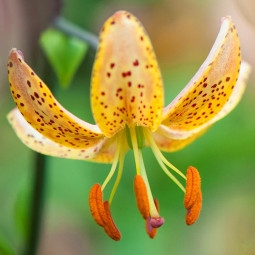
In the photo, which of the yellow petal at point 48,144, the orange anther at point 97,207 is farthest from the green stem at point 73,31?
the orange anther at point 97,207

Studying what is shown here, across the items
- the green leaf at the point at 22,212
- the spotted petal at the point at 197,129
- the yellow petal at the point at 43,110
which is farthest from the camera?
the green leaf at the point at 22,212

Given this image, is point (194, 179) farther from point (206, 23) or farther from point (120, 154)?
point (206, 23)

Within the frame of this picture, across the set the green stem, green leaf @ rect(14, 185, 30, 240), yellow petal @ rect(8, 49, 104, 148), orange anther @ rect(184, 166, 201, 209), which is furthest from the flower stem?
orange anther @ rect(184, 166, 201, 209)

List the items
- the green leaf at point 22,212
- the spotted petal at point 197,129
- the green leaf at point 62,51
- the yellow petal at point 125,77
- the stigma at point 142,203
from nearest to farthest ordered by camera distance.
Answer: the yellow petal at point 125,77
the stigma at point 142,203
the spotted petal at point 197,129
the green leaf at point 62,51
the green leaf at point 22,212

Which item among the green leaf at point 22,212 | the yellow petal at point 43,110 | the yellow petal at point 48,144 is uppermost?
the yellow petal at point 43,110

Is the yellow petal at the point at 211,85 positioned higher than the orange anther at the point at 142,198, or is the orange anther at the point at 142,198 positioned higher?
the yellow petal at the point at 211,85

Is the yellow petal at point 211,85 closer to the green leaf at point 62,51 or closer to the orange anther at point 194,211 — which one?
the orange anther at point 194,211
